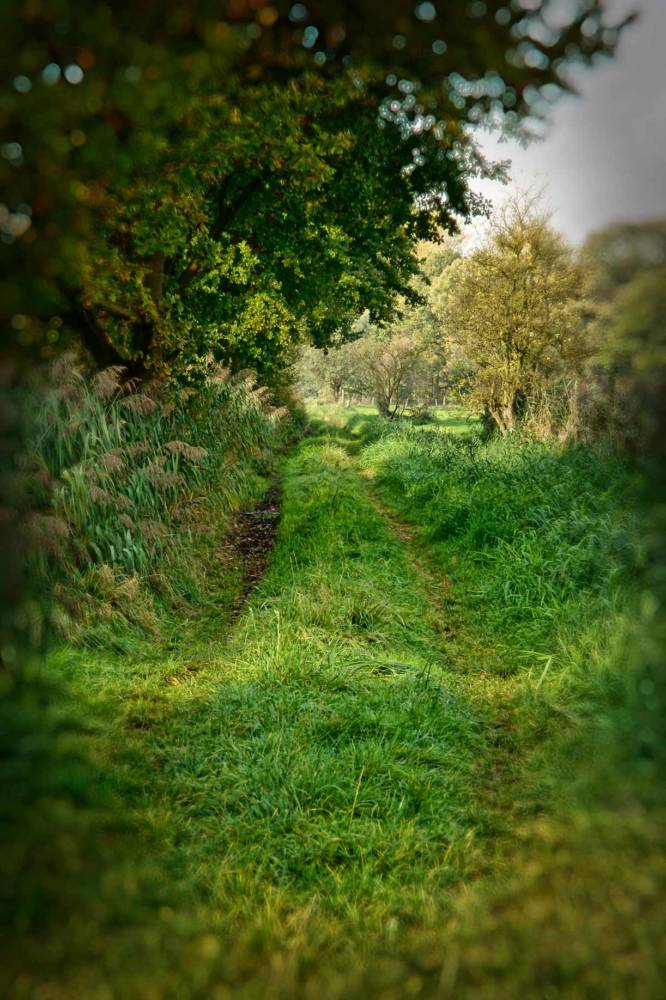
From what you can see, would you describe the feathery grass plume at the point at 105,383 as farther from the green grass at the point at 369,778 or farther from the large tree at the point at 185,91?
the green grass at the point at 369,778

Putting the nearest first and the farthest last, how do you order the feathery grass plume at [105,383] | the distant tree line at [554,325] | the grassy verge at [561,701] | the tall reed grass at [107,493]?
the grassy verge at [561,701] → the distant tree line at [554,325] → the tall reed grass at [107,493] → the feathery grass plume at [105,383]

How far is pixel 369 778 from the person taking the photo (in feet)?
12.7

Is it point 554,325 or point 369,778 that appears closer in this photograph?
point 369,778

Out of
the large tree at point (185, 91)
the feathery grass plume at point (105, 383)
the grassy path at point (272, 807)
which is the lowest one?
the grassy path at point (272, 807)

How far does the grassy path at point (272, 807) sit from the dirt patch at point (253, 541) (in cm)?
96

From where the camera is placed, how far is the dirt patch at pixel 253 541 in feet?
25.6

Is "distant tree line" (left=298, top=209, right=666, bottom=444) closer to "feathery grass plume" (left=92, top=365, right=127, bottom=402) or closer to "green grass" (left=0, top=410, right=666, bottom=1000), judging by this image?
"green grass" (left=0, top=410, right=666, bottom=1000)

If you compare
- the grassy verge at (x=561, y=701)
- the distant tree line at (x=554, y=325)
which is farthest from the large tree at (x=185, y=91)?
the grassy verge at (x=561, y=701)

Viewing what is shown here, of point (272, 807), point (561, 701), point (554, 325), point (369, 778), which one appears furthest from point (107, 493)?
point (554, 325)

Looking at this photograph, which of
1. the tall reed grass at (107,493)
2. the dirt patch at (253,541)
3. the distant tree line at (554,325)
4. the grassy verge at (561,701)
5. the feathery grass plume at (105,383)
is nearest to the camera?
the grassy verge at (561,701)

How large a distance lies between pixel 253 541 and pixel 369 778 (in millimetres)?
5939

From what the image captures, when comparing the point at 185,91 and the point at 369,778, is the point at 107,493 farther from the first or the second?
the point at 185,91

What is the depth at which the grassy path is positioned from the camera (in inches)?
66.9

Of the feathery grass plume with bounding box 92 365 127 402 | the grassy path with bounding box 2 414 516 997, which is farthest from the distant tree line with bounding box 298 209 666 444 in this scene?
the feathery grass plume with bounding box 92 365 127 402
